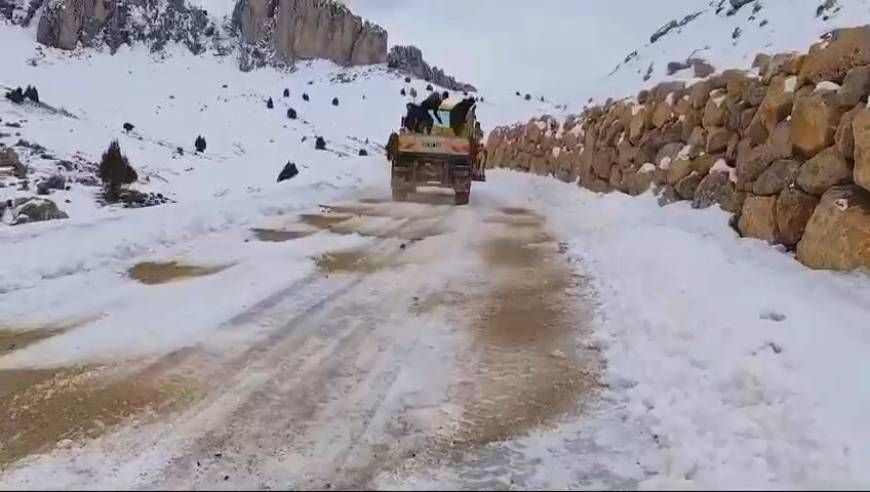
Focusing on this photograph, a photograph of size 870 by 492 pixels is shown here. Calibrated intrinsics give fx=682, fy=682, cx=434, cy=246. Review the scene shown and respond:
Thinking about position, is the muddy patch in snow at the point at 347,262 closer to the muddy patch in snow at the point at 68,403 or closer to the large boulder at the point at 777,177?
the muddy patch in snow at the point at 68,403

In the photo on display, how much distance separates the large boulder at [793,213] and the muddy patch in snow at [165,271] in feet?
19.0

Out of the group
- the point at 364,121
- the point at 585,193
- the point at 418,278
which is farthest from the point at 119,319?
the point at 364,121

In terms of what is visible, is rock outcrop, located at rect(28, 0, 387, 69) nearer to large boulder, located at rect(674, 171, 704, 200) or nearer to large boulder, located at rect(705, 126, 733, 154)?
large boulder, located at rect(674, 171, 704, 200)

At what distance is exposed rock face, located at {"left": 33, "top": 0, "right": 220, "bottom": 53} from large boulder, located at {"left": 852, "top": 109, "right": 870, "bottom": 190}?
60422 millimetres

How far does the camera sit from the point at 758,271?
6188 mm

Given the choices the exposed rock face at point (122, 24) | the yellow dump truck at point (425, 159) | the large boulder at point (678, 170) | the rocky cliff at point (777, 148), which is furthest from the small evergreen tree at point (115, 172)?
the exposed rock face at point (122, 24)

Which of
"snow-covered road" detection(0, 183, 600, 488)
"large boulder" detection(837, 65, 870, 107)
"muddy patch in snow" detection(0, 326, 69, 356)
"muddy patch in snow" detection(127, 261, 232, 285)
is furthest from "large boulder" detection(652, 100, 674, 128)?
"muddy patch in snow" detection(0, 326, 69, 356)

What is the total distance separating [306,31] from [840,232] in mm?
67318

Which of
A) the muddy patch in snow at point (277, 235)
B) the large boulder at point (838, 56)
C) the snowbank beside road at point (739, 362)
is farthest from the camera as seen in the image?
the muddy patch in snow at point (277, 235)

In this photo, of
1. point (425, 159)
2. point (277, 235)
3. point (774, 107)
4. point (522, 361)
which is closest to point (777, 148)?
point (774, 107)

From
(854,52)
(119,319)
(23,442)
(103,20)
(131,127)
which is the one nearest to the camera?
(23,442)

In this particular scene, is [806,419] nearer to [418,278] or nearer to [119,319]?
[418,278]

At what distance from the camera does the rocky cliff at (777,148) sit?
589 centimetres

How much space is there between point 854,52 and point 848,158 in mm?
1516
